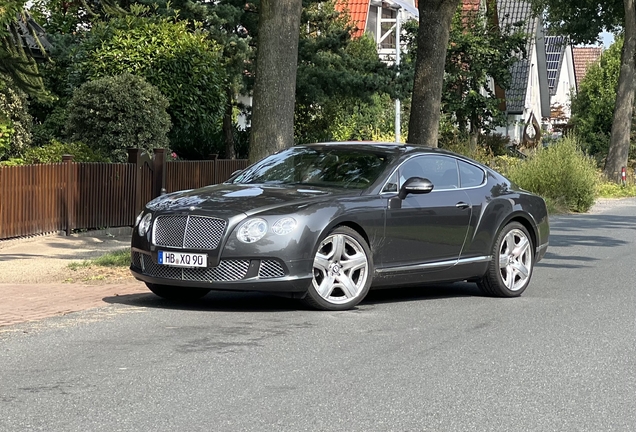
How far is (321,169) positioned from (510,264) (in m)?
2.24

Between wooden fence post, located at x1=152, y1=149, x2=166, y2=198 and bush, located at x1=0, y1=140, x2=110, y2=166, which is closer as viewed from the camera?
bush, located at x1=0, y1=140, x2=110, y2=166

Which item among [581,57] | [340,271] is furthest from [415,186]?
[581,57]

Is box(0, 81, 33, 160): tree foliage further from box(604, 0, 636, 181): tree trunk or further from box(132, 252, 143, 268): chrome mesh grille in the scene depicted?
box(604, 0, 636, 181): tree trunk

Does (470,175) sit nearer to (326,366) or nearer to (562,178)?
(326,366)

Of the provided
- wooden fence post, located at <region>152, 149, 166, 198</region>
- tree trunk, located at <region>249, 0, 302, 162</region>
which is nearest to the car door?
tree trunk, located at <region>249, 0, 302, 162</region>

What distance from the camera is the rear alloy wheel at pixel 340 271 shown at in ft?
33.4

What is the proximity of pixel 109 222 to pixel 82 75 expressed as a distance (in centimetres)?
596

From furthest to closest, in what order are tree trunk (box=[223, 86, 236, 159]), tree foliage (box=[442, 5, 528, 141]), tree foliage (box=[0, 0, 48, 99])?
1. tree foliage (box=[442, 5, 528, 141])
2. tree trunk (box=[223, 86, 236, 159])
3. tree foliage (box=[0, 0, 48, 99])

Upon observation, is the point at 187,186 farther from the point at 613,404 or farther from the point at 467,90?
the point at 467,90

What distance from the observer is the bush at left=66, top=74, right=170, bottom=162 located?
21.7 metres

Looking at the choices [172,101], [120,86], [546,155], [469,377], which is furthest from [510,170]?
[469,377]

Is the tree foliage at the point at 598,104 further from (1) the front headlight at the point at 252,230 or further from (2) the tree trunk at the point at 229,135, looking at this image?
(1) the front headlight at the point at 252,230

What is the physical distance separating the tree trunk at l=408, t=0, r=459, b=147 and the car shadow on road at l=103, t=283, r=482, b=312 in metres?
7.86

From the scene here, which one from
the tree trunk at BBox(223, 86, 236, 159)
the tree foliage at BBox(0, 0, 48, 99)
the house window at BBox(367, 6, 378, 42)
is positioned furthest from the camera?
the house window at BBox(367, 6, 378, 42)
